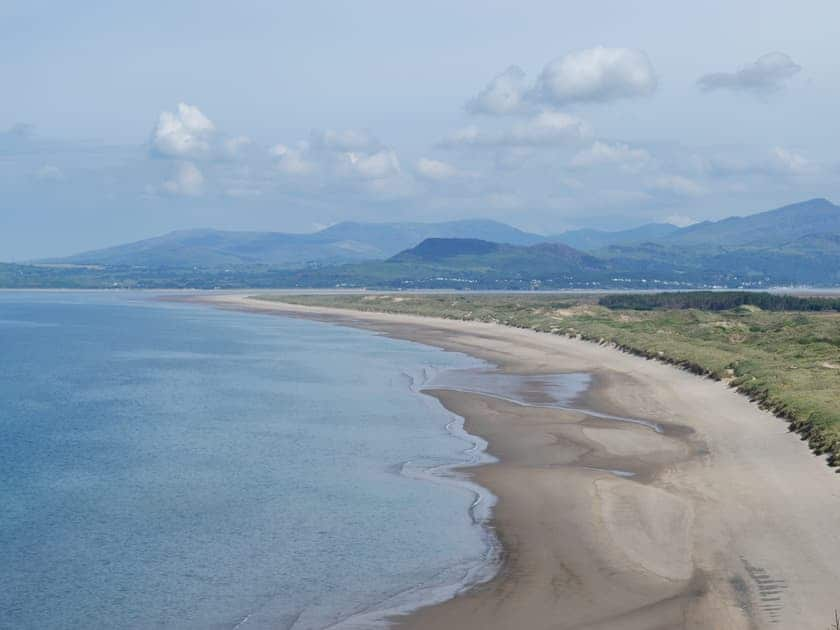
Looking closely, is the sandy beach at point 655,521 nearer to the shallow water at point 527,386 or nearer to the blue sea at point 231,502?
the shallow water at point 527,386

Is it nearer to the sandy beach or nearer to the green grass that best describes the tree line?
the green grass

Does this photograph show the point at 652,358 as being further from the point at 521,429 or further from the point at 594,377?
the point at 521,429

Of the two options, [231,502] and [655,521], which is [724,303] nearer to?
[655,521]

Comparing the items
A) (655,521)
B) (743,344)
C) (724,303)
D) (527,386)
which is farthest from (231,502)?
(724,303)

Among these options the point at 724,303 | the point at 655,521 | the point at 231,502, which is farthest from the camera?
the point at 724,303

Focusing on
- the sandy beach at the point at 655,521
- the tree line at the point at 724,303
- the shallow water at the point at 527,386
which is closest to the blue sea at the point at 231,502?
the sandy beach at the point at 655,521

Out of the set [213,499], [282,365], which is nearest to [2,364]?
[282,365]
